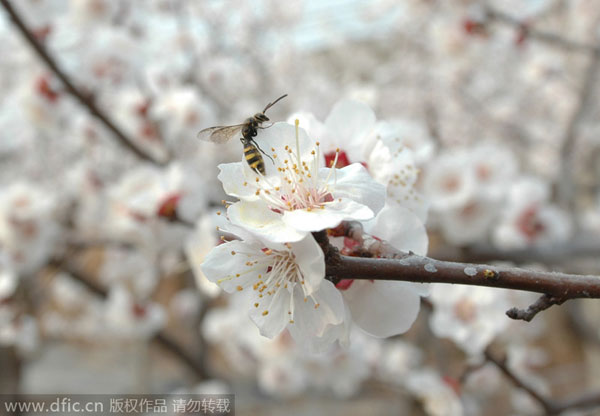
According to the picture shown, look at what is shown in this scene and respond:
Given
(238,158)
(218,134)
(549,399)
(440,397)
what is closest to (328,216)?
(218,134)

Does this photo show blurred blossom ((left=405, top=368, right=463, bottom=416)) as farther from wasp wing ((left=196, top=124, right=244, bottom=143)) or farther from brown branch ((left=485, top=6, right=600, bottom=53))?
brown branch ((left=485, top=6, right=600, bottom=53))

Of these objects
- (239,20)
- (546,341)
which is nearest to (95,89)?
(239,20)

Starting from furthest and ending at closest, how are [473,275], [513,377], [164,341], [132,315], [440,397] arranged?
[164,341], [132,315], [440,397], [513,377], [473,275]

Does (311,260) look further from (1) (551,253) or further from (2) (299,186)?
(1) (551,253)

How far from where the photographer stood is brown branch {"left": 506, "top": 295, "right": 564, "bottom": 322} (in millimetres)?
485

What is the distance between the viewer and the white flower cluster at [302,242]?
19.0 inches

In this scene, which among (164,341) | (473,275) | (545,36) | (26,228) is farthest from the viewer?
(164,341)

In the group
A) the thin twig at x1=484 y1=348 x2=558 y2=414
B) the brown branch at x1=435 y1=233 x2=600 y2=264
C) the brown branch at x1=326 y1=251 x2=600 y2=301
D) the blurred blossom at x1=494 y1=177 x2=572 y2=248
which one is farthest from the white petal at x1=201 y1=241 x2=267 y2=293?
the blurred blossom at x1=494 y1=177 x2=572 y2=248

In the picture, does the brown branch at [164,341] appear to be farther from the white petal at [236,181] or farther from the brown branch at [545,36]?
the brown branch at [545,36]

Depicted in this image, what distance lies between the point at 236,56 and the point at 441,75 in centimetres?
216

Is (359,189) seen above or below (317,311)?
above

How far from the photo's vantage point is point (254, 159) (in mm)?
580

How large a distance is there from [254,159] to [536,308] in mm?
367

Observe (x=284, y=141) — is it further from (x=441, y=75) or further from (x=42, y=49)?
(x=441, y=75)
